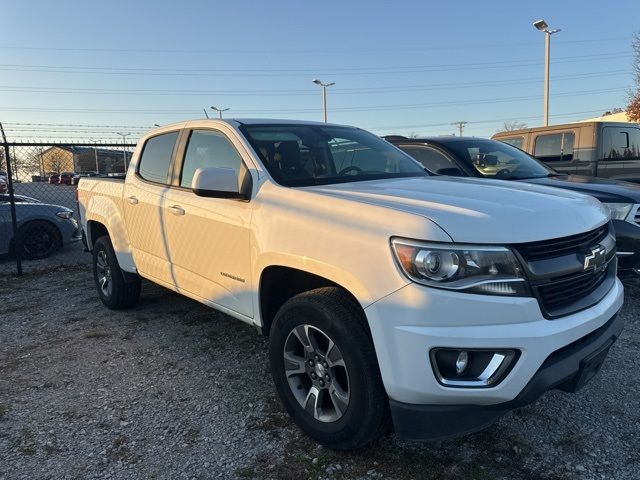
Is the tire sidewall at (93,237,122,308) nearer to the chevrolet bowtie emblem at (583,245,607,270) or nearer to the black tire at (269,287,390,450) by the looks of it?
the black tire at (269,287,390,450)

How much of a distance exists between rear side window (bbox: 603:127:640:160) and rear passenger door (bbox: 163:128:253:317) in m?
7.09

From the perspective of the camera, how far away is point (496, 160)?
6273 millimetres

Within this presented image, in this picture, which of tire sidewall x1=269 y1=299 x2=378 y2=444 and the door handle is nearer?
tire sidewall x1=269 y1=299 x2=378 y2=444

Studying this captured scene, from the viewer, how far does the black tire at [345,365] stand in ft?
7.90

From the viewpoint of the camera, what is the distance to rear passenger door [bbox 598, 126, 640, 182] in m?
8.31

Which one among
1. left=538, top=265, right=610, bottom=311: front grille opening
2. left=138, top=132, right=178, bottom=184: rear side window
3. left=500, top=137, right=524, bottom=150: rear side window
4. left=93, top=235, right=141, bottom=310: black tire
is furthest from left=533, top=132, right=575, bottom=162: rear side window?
left=93, top=235, right=141, bottom=310: black tire

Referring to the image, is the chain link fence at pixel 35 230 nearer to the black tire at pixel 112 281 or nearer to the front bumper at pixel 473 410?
the black tire at pixel 112 281

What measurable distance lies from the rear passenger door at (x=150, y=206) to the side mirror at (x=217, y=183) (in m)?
1.09

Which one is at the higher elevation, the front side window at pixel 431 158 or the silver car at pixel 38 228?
the front side window at pixel 431 158

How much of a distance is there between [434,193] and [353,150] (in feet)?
4.01

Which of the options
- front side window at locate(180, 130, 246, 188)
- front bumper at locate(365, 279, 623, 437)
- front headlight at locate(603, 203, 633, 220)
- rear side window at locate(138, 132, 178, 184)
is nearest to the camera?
front bumper at locate(365, 279, 623, 437)

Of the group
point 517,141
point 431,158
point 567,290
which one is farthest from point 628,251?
point 517,141

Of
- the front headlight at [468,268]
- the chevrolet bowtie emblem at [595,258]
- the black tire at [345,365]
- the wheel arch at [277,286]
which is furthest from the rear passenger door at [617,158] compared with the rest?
the black tire at [345,365]

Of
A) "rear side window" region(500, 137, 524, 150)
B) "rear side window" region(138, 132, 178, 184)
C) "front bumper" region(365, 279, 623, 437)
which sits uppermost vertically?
"rear side window" region(500, 137, 524, 150)
